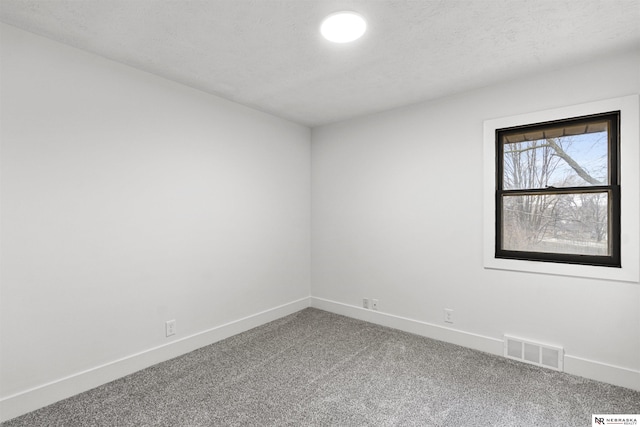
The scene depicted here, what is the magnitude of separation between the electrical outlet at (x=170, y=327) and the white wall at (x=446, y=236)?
6.28 ft

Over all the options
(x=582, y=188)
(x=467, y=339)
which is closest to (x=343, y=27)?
(x=582, y=188)

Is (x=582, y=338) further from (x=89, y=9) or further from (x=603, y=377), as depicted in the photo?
(x=89, y=9)

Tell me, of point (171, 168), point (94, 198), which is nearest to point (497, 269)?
point (171, 168)

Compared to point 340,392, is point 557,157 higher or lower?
higher

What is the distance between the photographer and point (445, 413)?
2012 mm

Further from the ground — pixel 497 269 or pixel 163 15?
pixel 163 15

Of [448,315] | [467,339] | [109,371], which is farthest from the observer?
[448,315]

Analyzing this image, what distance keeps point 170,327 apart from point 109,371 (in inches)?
20.3

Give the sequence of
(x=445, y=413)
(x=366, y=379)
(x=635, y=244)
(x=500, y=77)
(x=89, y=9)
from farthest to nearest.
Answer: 1. (x=500, y=77)
2. (x=366, y=379)
3. (x=635, y=244)
4. (x=445, y=413)
5. (x=89, y=9)

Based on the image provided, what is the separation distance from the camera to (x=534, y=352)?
264cm

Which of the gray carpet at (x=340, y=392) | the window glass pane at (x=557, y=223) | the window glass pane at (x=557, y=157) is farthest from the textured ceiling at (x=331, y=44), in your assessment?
the gray carpet at (x=340, y=392)

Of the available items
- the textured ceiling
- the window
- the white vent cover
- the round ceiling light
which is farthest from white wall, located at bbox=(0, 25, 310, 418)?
the white vent cover

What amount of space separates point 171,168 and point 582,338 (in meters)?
3.66

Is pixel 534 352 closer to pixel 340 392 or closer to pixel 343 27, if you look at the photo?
pixel 340 392
